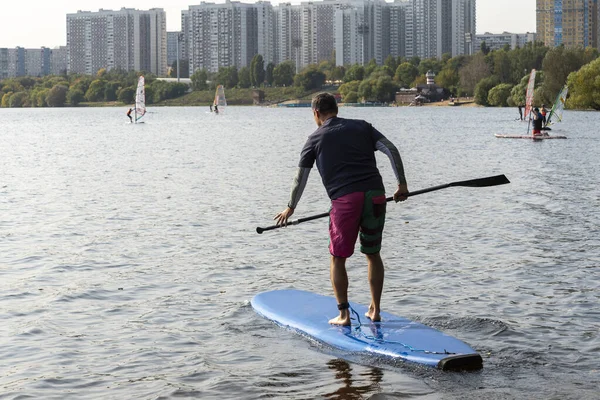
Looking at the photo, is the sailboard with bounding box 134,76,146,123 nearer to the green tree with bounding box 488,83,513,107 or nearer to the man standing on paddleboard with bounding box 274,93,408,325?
the green tree with bounding box 488,83,513,107

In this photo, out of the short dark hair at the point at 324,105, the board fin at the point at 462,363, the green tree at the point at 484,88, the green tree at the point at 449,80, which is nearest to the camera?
the board fin at the point at 462,363

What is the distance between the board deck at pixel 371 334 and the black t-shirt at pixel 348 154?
4.36 feet

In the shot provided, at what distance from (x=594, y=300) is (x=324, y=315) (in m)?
3.43

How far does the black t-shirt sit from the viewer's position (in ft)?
27.7

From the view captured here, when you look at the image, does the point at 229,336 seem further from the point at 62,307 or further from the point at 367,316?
the point at 62,307

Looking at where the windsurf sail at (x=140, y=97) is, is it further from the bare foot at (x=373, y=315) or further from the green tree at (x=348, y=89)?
Answer: the green tree at (x=348, y=89)

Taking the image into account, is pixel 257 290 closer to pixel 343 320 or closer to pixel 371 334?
pixel 343 320

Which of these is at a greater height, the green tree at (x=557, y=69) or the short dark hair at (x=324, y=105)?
the green tree at (x=557, y=69)

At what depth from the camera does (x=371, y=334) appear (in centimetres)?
869

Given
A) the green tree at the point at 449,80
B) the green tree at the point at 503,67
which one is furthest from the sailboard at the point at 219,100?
the green tree at the point at 449,80

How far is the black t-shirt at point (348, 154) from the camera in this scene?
27.7 feet

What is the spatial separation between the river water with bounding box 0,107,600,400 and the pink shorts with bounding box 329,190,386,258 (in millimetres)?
1015

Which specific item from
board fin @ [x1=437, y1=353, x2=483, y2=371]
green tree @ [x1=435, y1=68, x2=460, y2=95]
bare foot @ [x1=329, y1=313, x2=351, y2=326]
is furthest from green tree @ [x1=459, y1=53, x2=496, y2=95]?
board fin @ [x1=437, y1=353, x2=483, y2=371]

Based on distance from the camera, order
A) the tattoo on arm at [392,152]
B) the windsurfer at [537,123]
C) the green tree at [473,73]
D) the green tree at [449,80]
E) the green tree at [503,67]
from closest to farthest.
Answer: the tattoo on arm at [392,152]
the windsurfer at [537,123]
the green tree at [503,67]
the green tree at [473,73]
the green tree at [449,80]
